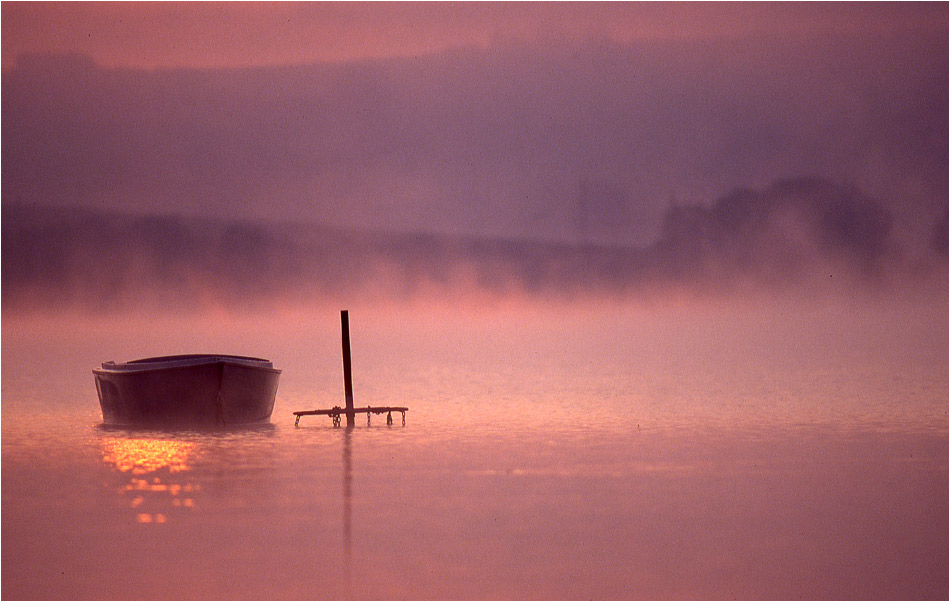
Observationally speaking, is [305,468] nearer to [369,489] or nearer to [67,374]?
[369,489]

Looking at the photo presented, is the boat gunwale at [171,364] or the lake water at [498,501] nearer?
the lake water at [498,501]

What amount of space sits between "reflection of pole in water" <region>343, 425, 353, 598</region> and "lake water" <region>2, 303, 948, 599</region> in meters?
0.07

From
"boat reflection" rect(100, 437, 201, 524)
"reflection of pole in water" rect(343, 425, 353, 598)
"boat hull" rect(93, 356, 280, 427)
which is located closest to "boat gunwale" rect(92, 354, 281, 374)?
"boat hull" rect(93, 356, 280, 427)

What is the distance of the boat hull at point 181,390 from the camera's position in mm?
34250

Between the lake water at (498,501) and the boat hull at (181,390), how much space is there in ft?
2.32

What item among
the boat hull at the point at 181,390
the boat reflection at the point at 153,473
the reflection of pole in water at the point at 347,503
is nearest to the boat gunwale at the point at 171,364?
the boat hull at the point at 181,390

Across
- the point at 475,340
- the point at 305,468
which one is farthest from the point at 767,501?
the point at 475,340

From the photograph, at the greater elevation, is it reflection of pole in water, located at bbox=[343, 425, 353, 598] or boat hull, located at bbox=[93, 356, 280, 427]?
boat hull, located at bbox=[93, 356, 280, 427]

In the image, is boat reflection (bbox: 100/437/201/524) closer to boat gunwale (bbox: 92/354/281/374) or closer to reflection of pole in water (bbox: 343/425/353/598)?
boat gunwale (bbox: 92/354/281/374)

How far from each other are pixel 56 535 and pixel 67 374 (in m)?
56.9

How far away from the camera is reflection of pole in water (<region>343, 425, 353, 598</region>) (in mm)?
16894

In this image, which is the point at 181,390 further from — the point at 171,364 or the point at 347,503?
the point at 347,503

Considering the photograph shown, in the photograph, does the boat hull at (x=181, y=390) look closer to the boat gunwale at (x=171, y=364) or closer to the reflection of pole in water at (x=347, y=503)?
the boat gunwale at (x=171, y=364)

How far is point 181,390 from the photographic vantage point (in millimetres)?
34312
